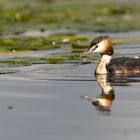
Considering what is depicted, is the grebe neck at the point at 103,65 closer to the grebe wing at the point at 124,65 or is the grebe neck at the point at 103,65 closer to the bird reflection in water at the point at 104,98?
the grebe wing at the point at 124,65

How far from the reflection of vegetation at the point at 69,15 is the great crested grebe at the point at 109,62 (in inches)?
256

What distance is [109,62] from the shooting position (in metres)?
16.0

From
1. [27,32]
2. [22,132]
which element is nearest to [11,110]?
[22,132]

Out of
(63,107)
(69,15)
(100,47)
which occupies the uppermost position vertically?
(69,15)

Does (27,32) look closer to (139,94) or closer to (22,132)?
(139,94)

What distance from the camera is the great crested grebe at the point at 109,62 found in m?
15.6

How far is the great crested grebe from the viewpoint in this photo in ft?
51.1

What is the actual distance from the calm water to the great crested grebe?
0.32m

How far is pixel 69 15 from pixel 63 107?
45.9 feet

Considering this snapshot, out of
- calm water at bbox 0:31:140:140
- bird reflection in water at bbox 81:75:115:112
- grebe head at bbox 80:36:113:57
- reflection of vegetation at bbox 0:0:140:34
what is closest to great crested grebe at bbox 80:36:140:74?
grebe head at bbox 80:36:113:57

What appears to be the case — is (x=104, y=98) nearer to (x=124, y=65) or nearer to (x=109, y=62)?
(x=124, y=65)

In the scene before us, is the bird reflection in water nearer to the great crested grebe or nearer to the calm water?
the calm water

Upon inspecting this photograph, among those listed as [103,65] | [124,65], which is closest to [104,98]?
[124,65]

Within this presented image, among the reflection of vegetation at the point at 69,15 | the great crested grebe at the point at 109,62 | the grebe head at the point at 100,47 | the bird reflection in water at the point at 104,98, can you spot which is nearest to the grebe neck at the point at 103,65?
the great crested grebe at the point at 109,62
